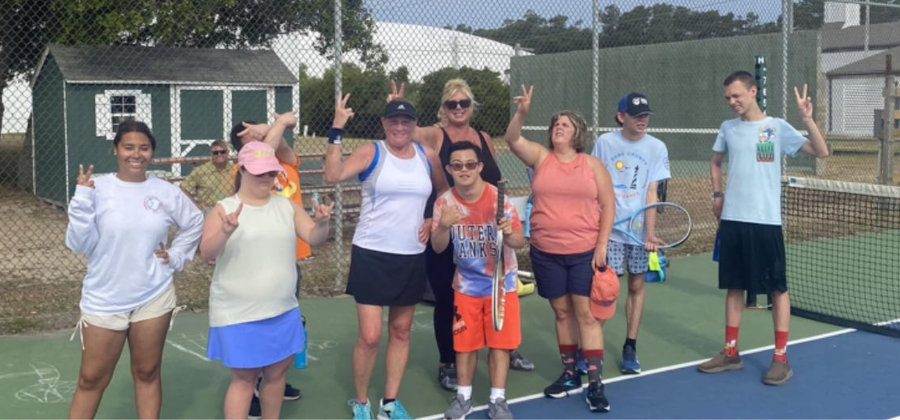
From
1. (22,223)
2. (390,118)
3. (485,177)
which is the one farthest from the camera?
(22,223)

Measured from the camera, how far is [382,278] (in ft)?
16.0

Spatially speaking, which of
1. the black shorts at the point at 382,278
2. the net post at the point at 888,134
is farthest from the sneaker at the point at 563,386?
the net post at the point at 888,134

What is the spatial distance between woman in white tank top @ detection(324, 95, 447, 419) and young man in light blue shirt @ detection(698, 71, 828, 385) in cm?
229

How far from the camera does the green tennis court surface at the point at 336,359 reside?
537 centimetres

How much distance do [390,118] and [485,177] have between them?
3.03 feet

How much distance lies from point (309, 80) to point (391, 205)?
9.68 metres

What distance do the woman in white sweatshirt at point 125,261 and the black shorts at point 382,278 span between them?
0.99 metres

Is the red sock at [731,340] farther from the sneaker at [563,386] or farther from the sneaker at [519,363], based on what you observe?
the sneaker at [519,363]

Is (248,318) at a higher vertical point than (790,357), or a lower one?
higher

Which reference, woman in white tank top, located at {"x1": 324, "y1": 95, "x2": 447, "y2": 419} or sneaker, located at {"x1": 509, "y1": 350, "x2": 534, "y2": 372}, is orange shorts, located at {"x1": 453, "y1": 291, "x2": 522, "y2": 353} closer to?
woman in white tank top, located at {"x1": 324, "y1": 95, "x2": 447, "y2": 419}

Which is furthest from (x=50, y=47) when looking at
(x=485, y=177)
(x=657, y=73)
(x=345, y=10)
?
(x=657, y=73)

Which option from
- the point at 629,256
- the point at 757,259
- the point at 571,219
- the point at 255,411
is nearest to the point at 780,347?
the point at 757,259

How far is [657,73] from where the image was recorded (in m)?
23.8

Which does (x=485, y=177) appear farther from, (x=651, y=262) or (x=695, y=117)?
(x=695, y=117)
